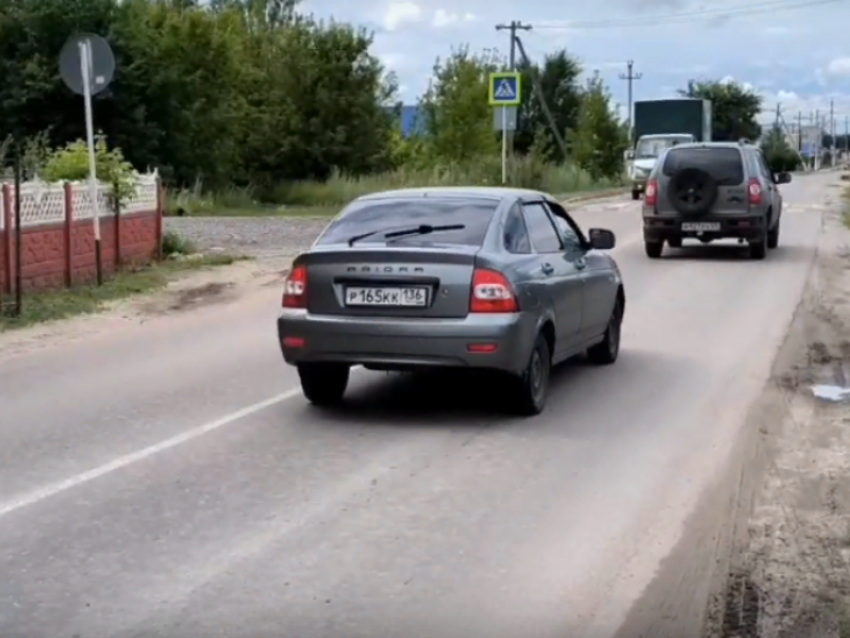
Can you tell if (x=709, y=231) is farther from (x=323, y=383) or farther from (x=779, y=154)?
(x=779, y=154)

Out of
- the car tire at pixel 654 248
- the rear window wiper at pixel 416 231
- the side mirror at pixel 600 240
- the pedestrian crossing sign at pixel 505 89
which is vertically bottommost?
the car tire at pixel 654 248

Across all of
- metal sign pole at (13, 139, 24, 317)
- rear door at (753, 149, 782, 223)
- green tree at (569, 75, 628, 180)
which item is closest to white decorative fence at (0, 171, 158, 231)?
metal sign pole at (13, 139, 24, 317)

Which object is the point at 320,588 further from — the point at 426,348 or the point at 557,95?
the point at 557,95

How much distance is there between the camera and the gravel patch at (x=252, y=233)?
2364 centimetres

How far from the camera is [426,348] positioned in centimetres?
902

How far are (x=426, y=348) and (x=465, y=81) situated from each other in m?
41.0

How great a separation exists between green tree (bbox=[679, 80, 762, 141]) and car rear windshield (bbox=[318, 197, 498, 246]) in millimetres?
100517

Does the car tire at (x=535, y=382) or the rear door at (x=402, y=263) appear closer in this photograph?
the rear door at (x=402, y=263)

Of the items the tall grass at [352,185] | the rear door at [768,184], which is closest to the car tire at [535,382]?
the rear door at [768,184]

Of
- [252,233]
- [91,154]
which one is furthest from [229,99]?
[91,154]

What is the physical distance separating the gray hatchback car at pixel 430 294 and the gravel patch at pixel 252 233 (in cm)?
1248

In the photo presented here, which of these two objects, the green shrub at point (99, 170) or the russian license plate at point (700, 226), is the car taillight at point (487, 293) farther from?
the russian license plate at point (700, 226)

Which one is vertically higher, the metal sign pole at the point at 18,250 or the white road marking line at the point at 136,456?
the metal sign pole at the point at 18,250

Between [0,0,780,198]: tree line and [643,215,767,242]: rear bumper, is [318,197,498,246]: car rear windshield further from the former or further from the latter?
[0,0,780,198]: tree line
